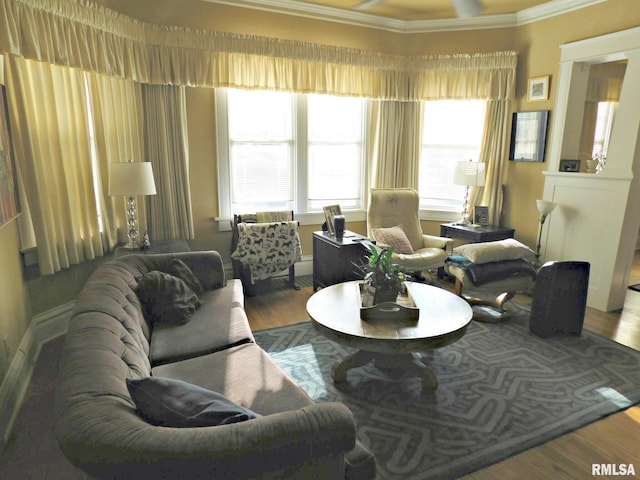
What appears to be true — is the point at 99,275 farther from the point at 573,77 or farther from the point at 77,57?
the point at 573,77

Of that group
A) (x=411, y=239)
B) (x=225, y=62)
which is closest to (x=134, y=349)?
(x=225, y=62)

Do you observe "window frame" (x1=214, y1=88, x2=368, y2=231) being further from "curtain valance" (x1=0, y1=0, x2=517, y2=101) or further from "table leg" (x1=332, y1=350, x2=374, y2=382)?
"table leg" (x1=332, y1=350, x2=374, y2=382)

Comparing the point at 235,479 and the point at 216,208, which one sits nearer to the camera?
the point at 235,479

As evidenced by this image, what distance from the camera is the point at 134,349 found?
1.81 meters

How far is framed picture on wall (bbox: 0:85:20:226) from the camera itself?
2363mm

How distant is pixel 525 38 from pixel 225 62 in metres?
3.18

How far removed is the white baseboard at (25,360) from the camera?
2.22 meters

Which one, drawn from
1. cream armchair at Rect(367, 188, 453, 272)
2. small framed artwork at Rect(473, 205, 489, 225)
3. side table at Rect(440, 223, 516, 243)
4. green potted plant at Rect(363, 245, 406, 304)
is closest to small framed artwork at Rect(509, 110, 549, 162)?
small framed artwork at Rect(473, 205, 489, 225)

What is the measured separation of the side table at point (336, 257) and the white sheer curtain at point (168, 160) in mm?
1300

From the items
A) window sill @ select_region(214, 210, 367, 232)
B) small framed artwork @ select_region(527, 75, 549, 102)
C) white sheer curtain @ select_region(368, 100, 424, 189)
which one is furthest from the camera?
white sheer curtain @ select_region(368, 100, 424, 189)

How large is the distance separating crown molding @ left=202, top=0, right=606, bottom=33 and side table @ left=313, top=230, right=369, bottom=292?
2.30 m

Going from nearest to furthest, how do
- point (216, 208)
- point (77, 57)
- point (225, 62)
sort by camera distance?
point (77, 57) < point (225, 62) < point (216, 208)

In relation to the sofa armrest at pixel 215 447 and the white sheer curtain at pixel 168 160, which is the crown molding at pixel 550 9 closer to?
the white sheer curtain at pixel 168 160

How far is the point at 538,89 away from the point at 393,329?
342 centimetres
